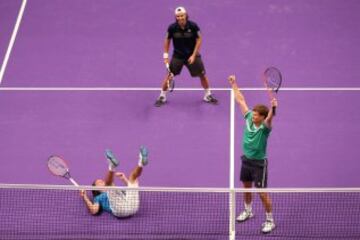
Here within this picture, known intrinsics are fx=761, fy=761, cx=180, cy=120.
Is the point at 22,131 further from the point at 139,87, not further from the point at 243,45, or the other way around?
the point at 243,45

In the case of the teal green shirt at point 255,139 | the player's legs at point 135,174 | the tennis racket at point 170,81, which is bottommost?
the player's legs at point 135,174

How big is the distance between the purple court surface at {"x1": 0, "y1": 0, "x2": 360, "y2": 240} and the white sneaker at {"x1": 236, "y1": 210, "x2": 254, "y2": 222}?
76 millimetres

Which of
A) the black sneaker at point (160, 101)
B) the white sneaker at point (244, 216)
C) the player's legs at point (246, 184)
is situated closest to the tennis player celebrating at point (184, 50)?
the black sneaker at point (160, 101)

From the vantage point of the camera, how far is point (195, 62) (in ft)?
44.6

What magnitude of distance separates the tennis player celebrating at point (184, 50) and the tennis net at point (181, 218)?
2685mm

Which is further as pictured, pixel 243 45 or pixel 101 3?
pixel 101 3

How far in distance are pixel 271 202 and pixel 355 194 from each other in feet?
4.41

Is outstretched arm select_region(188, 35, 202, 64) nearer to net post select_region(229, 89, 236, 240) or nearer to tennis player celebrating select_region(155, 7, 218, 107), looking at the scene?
tennis player celebrating select_region(155, 7, 218, 107)

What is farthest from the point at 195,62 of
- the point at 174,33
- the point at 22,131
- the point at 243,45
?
the point at 22,131

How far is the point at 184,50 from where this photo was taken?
44.5 ft

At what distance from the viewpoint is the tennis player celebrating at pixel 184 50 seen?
1336 centimetres

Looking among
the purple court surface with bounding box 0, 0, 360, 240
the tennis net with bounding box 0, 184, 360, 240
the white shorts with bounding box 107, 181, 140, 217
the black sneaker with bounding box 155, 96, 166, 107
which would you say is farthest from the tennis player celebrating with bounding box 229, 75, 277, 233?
the black sneaker with bounding box 155, 96, 166, 107

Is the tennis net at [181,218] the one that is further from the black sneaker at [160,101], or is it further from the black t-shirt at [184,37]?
the black t-shirt at [184,37]

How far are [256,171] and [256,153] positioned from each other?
0.90 feet
